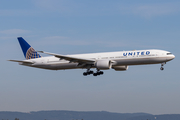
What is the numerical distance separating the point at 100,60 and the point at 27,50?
1891 centimetres

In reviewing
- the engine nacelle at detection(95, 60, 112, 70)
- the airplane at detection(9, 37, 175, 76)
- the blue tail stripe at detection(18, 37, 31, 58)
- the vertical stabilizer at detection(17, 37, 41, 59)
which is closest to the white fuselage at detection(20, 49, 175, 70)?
the airplane at detection(9, 37, 175, 76)

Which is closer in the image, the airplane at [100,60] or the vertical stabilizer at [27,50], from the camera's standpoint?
the airplane at [100,60]

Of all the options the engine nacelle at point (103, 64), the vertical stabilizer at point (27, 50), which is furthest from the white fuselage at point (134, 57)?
the vertical stabilizer at point (27, 50)

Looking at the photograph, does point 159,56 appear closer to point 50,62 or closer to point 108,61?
point 108,61

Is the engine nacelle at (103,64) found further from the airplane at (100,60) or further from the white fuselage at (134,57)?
the white fuselage at (134,57)

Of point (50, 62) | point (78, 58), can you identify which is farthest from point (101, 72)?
point (50, 62)

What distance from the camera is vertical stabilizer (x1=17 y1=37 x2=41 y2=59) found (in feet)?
202

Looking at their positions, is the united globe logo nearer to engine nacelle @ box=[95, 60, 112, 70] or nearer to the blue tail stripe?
the blue tail stripe

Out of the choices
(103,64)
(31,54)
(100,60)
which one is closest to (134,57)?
(103,64)

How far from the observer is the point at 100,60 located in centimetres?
5303

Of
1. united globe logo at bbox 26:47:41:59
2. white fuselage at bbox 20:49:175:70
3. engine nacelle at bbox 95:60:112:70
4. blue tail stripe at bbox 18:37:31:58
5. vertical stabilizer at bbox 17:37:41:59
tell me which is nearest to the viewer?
white fuselage at bbox 20:49:175:70

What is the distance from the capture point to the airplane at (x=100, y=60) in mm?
50406

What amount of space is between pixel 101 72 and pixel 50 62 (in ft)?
35.0

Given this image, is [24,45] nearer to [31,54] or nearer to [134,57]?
[31,54]
